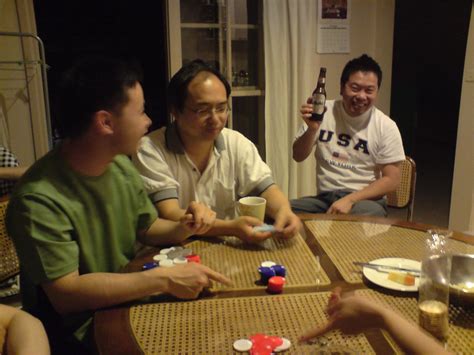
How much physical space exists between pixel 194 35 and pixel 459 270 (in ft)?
8.43

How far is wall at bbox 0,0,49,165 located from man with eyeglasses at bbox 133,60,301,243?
5.63 feet

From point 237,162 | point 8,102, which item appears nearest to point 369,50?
point 237,162

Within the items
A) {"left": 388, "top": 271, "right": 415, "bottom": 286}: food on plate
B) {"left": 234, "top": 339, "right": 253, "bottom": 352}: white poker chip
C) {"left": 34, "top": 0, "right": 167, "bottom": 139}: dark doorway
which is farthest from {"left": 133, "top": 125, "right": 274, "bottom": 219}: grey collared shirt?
{"left": 34, "top": 0, "right": 167, "bottom": 139}: dark doorway

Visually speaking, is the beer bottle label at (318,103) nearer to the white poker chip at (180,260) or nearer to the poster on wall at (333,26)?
the poster on wall at (333,26)

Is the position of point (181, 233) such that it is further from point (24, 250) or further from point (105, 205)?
point (24, 250)

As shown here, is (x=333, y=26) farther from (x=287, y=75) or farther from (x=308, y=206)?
(x=308, y=206)

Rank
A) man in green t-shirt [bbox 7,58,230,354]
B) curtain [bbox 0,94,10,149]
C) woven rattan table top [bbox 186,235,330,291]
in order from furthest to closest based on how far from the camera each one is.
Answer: curtain [bbox 0,94,10,149] < woven rattan table top [bbox 186,235,330,291] < man in green t-shirt [bbox 7,58,230,354]

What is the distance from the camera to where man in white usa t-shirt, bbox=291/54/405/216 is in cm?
239

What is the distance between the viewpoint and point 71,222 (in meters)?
1.14

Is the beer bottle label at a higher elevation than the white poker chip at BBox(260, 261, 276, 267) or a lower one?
higher

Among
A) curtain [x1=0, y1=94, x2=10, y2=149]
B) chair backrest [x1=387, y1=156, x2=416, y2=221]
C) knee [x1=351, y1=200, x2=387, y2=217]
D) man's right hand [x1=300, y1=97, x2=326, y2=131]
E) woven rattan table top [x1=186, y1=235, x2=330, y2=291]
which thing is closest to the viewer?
woven rattan table top [x1=186, y1=235, x2=330, y2=291]

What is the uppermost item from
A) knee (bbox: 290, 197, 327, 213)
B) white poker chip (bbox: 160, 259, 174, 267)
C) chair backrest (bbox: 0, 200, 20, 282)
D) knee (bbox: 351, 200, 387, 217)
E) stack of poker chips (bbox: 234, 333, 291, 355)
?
white poker chip (bbox: 160, 259, 174, 267)

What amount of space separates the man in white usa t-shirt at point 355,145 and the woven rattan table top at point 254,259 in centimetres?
104

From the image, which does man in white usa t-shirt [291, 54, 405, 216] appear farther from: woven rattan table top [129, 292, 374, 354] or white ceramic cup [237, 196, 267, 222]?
woven rattan table top [129, 292, 374, 354]
